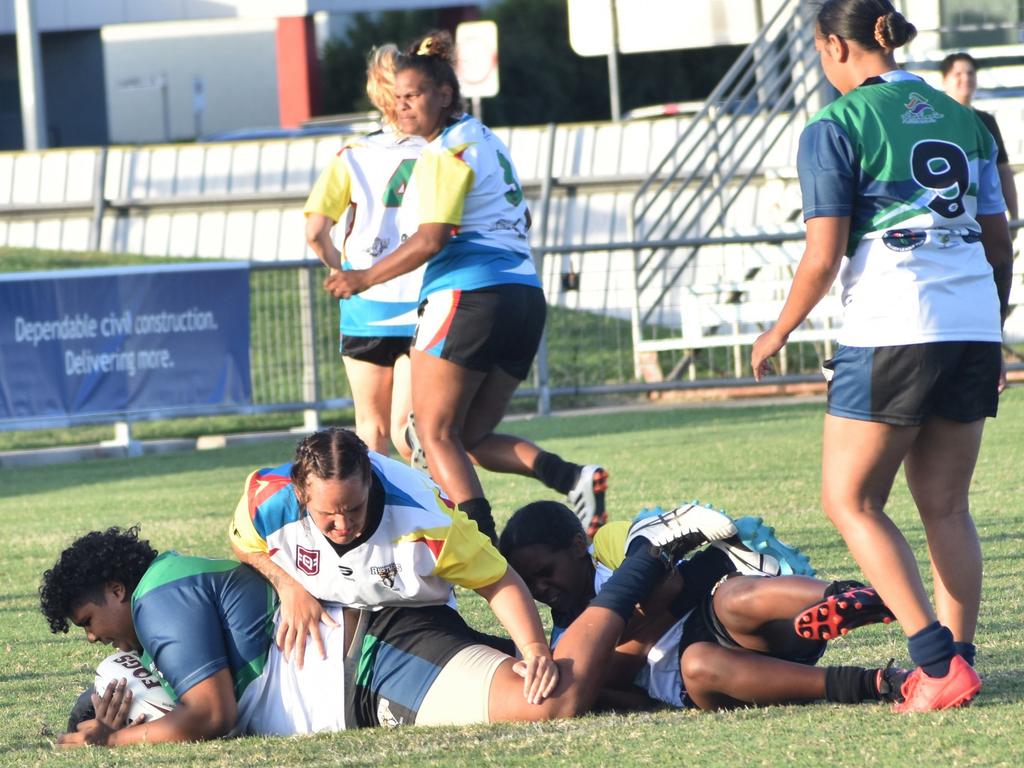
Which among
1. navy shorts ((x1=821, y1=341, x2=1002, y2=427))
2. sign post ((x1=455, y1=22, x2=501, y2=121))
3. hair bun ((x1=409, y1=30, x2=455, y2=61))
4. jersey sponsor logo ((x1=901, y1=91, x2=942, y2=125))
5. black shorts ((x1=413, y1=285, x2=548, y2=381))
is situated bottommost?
navy shorts ((x1=821, y1=341, x2=1002, y2=427))

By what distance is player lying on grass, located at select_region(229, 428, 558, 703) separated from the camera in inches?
175

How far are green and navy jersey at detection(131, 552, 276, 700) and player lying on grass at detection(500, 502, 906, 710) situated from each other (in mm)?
753

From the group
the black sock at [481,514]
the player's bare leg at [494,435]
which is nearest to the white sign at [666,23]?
the player's bare leg at [494,435]

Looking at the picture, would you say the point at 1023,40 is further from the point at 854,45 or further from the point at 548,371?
the point at 854,45

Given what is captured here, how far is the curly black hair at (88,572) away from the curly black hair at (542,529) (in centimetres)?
104

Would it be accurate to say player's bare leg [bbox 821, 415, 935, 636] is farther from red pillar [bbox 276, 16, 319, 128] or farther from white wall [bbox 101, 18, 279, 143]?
white wall [bbox 101, 18, 279, 143]

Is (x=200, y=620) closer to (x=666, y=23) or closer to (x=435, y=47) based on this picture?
(x=435, y=47)

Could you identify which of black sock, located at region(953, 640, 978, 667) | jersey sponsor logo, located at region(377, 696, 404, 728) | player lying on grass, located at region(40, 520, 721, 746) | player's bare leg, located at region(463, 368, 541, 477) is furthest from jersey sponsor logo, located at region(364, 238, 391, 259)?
black sock, located at region(953, 640, 978, 667)

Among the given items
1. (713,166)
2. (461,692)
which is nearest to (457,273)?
(461,692)

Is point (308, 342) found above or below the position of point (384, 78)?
below

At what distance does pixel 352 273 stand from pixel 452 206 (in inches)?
18.5

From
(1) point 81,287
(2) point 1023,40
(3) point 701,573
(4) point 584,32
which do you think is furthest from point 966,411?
(4) point 584,32

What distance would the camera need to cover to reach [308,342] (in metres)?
13.5

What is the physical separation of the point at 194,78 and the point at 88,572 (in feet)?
133
